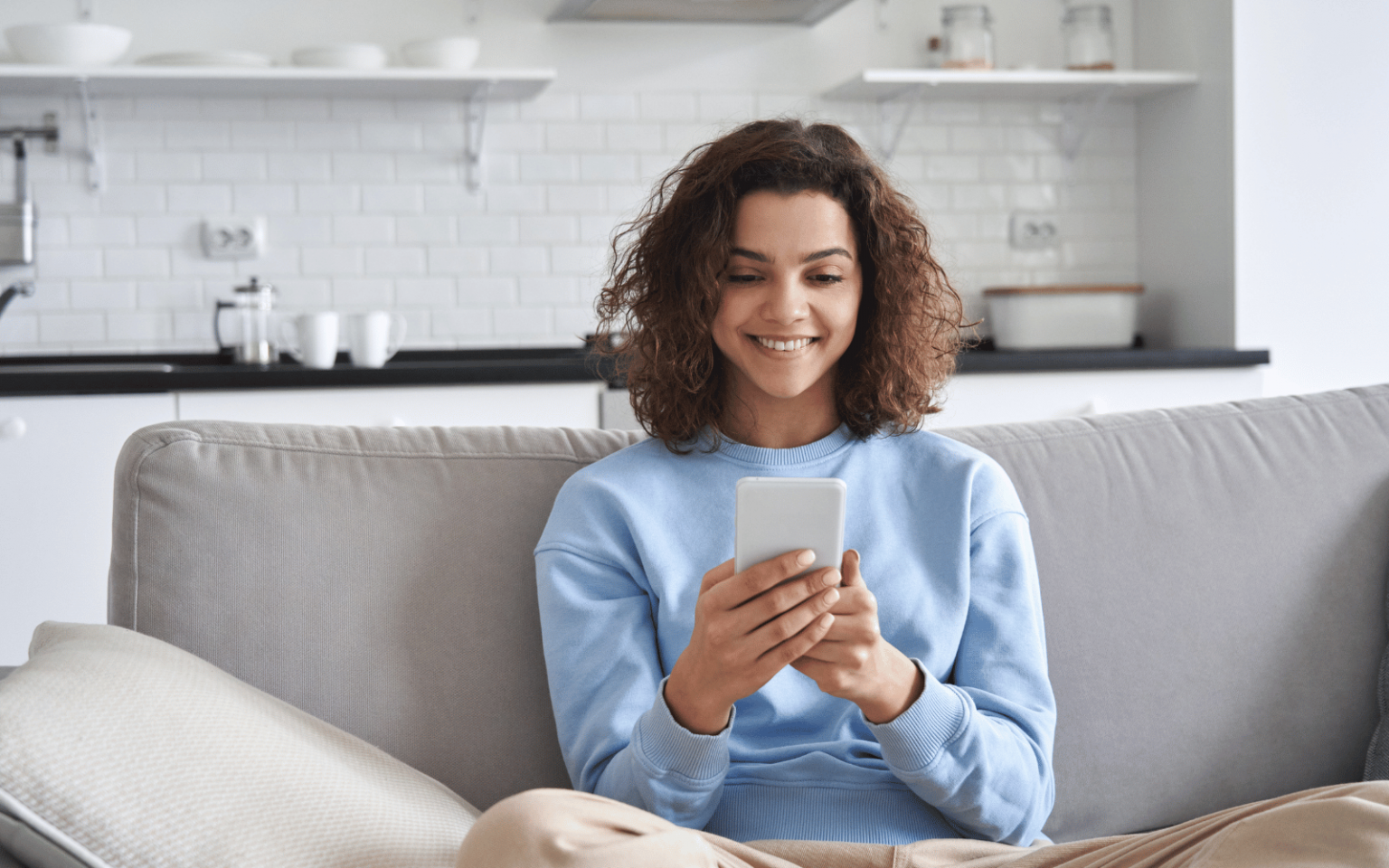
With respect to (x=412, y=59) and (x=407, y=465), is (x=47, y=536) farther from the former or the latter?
(x=407, y=465)

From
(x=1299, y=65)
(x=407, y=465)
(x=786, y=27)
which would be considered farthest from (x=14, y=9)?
(x=1299, y=65)

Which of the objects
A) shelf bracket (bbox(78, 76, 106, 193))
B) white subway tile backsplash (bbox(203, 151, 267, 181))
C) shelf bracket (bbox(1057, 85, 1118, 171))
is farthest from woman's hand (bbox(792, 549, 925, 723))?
shelf bracket (bbox(1057, 85, 1118, 171))

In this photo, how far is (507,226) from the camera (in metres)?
3.59

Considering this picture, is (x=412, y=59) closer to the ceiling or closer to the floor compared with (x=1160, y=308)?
closer to the ceiling

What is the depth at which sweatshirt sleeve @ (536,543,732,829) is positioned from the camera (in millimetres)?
1177

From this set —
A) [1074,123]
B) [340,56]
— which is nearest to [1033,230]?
[1074,123]

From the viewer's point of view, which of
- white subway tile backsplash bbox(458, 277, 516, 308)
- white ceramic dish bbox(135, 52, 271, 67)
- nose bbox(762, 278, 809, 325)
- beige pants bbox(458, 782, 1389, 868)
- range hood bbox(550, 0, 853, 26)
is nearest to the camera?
beige pants bbox(458, 782, 1389, 868)

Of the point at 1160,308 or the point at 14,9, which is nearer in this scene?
the point at 14,9

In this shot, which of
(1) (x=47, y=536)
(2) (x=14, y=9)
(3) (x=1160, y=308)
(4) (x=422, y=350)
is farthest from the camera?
(3) (x=1160, y=308)

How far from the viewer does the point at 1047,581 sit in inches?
60.4

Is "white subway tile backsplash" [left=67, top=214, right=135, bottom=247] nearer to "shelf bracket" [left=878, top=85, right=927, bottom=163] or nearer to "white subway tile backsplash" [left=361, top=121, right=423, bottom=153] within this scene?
"white subway tile backsplash" [left=361, top=121, right=423, bottom=153]

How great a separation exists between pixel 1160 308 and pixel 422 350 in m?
2.19

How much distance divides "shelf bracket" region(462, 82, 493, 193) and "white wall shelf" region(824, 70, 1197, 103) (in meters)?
1.02

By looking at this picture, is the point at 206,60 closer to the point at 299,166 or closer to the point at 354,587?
the point at 299,166
